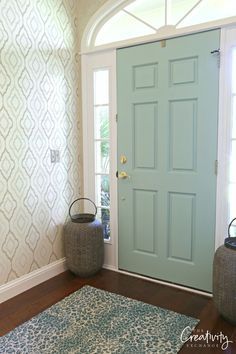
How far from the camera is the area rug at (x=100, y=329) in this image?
6.38 feet

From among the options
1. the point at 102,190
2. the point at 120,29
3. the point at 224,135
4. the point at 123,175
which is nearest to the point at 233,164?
the point at 224,135

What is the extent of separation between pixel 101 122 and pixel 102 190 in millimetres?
668

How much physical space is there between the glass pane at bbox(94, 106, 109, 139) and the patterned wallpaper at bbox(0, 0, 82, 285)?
0.21 metres

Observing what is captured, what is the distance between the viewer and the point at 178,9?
2.57m

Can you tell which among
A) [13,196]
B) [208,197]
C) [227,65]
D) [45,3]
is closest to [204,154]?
[208,197]

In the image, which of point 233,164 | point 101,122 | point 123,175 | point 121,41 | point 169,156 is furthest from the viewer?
point 101,122

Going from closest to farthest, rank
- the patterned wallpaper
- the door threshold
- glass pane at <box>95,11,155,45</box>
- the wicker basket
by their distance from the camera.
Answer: the patterned wallpaper, the door threshold, glass pane at <box>95,11,155,45</box>, the wicker basket

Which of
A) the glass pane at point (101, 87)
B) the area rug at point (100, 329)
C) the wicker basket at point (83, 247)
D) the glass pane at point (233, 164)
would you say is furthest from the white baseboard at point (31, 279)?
the glass pane at point (233, 164)

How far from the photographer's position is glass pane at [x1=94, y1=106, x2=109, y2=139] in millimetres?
3040

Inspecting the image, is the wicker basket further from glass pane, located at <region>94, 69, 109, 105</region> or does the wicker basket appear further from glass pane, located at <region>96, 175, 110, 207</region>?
glass pane, located at <region>94, 69, 109, 105</region>

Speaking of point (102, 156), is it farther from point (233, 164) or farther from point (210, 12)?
point (210, 12)

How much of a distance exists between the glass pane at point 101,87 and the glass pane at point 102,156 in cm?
40

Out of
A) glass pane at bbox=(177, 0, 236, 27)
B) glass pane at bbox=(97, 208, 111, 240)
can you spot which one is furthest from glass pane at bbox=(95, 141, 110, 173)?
glass pane at bbox=(177, 0, 236, 27)

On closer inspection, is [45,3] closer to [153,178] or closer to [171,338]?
[153,178]
